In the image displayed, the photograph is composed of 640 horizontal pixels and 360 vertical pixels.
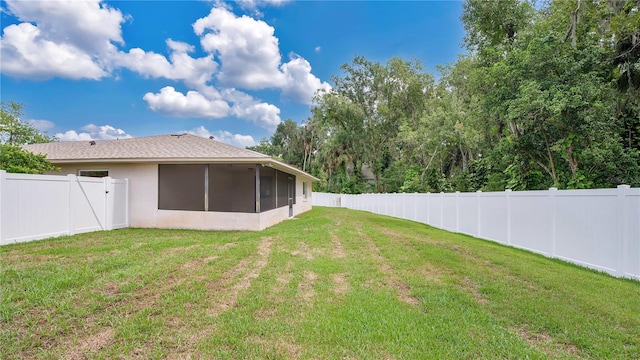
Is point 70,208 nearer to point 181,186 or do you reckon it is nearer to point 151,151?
point 181,186

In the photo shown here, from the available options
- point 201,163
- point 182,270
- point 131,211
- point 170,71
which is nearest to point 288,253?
point 182,270

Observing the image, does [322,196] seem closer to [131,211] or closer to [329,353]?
[131,211]

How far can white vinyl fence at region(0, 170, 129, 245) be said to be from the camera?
6.49 meters

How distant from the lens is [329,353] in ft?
8.65

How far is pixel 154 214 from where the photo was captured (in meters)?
10.4

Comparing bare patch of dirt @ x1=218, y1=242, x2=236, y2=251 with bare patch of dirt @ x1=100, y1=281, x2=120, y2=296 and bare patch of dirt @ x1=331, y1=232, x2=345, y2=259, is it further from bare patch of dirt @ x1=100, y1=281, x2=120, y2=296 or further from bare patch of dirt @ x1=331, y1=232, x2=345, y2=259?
bare patch of dirt @ x1=100, y1=281, x2=120, y2=296

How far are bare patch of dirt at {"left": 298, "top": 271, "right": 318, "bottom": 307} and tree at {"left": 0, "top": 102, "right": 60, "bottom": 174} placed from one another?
403 inches

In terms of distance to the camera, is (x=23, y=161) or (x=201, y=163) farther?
(x=201, y=163)

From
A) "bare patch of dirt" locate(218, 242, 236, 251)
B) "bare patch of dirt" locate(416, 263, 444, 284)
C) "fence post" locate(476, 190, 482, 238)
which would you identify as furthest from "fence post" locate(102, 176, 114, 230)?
"fence post" locate(476, 190, 482, 238)

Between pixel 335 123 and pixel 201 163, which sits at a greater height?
pixel 335 123

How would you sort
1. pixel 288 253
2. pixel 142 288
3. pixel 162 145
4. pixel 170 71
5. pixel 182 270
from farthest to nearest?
pixel 170 71, pixel 162 145, pixel 288 253, pixel 182 270, pixel 142 288

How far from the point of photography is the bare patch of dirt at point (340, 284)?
13.8ft

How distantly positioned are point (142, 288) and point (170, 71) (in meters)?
13.6

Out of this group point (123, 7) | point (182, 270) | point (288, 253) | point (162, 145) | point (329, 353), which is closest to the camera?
point (329, 353)
